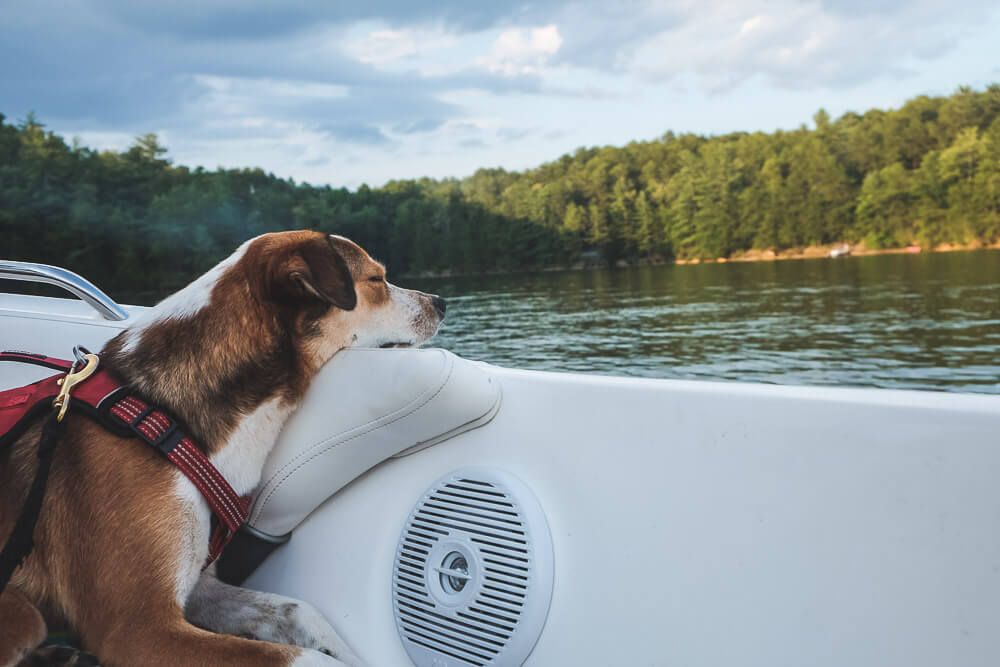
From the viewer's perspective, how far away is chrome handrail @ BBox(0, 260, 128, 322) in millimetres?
2713

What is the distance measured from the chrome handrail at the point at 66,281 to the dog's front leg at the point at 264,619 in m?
1.31

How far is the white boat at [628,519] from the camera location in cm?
128

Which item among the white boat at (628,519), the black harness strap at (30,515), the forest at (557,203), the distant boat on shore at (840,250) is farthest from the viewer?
the distant boat on shore at (840,250)

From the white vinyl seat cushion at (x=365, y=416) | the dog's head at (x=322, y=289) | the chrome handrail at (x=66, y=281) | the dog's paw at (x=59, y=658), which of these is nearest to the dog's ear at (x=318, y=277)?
the dog's head at (x=322, y=289)

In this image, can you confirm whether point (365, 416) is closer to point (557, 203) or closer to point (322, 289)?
point (322, 289)

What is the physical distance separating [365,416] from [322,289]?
348 mm

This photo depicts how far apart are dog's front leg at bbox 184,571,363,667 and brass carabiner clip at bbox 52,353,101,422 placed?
0.57 metres

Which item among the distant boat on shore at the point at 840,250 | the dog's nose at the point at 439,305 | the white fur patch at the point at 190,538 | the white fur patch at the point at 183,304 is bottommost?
the white fur patch at the point at 190,538

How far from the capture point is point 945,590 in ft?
4.07

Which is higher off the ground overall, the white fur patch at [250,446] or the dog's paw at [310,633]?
the white fur patch at [250,446]

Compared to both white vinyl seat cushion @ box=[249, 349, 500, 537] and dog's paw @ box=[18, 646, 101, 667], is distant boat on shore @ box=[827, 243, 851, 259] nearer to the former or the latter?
white vinyl seat cushion @ box=[249, 349, 500, 537]

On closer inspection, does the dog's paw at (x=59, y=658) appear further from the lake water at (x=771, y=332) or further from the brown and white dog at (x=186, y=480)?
the lake water at (x=771, y=332)

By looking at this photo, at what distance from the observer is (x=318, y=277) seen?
71.1 inches

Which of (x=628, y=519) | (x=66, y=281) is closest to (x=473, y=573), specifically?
(x=628, y=519)
